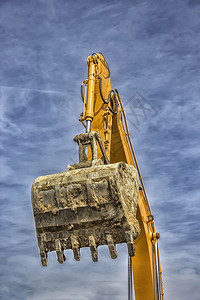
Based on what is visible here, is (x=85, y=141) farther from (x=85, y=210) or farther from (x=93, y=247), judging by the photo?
(x=93, y=247)

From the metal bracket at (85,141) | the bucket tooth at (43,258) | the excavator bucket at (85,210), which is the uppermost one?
the metal bracket at (85,141)

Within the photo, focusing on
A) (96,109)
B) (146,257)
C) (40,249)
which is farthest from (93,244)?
(146,257)

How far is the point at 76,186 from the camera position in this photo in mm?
4719

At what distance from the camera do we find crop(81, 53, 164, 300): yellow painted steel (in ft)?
23.1

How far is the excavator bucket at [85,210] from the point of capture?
4602 millimetres

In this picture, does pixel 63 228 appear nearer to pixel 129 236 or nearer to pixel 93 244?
pixel 93 244

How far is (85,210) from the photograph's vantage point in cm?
469

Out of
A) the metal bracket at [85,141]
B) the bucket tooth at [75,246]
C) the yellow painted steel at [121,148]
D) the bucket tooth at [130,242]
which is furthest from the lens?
the yellow painted steel at [121,148]

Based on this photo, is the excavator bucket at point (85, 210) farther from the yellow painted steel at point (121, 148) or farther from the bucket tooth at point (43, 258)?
the yellow painted steel at point (121, 148)

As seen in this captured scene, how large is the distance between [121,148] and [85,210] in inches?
140

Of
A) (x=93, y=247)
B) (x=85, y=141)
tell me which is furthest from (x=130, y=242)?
(x=85, y=141)

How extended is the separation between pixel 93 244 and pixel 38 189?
1.03 metres

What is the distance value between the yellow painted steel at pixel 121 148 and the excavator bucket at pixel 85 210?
179 cm

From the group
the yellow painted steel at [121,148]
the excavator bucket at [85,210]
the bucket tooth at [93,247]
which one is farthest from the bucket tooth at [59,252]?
the yellow painted steel at [121,148]
